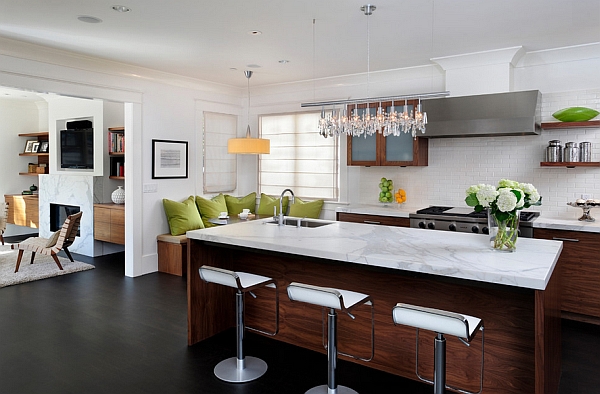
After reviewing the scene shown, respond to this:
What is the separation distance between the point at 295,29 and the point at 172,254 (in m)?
3.39

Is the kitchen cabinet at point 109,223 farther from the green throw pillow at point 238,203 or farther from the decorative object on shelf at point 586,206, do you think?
the decorative object on shelf at point 586,206

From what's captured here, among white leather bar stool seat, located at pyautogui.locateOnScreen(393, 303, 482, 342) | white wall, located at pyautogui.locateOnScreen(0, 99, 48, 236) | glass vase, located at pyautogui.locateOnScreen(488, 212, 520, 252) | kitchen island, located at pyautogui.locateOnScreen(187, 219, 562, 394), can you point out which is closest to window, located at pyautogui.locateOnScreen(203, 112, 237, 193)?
kitchen island, located at pyautogui.locateOnScreen(187, 219, 562, 394)

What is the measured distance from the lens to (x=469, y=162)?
17.6ft

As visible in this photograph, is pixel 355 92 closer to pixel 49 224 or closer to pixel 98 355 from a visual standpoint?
pixel 98 355

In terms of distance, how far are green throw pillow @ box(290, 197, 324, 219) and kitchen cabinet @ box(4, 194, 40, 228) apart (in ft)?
16.8

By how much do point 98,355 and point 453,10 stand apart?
383 cm

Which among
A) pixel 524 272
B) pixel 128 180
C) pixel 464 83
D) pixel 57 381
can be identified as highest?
pixel 464 83

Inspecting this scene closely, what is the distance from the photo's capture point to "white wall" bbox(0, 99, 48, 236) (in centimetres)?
882

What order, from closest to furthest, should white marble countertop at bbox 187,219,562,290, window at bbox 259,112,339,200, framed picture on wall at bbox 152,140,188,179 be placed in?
white marble countertop at bbox 187,219,562,290
framed picture on wall at bbox 152,140,188,179
window at bbox 259,112,339,200

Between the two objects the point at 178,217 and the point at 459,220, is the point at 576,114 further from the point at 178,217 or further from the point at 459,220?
the point at 178,217

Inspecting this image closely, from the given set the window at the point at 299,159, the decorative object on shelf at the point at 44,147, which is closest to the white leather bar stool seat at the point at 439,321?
the window at the point at 299,159

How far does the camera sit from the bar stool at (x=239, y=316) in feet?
9.96

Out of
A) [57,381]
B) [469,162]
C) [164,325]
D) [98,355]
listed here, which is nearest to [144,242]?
[164,325]

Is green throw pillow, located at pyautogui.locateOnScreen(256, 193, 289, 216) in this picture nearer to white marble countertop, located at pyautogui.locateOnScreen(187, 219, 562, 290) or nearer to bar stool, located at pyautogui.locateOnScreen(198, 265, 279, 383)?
white marble countertop, located at pyautogui.locateOnScreen(187, 219, 562, 290)
